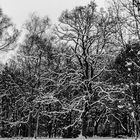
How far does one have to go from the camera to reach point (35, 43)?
22.9m

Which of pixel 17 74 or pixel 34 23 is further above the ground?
→ pixel 34 23

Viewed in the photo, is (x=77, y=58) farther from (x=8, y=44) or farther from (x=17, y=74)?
(x=17, y=74)

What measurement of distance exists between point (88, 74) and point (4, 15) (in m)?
8.38

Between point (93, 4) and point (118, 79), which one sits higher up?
point (93, 4)

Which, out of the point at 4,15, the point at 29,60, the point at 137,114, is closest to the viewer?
the point at 137,114

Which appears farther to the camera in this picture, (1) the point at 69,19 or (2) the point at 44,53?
(2) the point at 44,53

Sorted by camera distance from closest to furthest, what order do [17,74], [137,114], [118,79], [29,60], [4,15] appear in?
[137,114] → [4,15] → [118,79] → [29,60] → [17,74]

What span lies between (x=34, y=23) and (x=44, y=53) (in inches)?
137

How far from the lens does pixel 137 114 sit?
53.3 feet

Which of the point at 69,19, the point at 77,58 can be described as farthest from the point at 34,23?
the point at 77,58

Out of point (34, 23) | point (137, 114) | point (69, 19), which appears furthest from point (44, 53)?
point (137, 114)

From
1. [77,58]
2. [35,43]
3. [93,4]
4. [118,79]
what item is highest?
[93,4]

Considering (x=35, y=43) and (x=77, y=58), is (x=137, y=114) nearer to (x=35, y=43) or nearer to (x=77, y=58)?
(x=77, y=58)

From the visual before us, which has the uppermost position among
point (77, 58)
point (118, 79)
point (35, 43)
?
point (35, 43)
